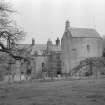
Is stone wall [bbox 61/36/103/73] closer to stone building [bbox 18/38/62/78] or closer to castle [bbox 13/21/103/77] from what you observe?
castle [bbox 13/21/103/77]

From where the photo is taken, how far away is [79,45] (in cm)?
6122

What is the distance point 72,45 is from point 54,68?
923 centimetres

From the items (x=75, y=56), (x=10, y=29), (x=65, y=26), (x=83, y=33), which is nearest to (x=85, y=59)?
(x=75, y=56)

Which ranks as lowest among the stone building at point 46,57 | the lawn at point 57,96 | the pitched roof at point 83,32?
the lawn at point 57,96

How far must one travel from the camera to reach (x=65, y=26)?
64688 millimetres

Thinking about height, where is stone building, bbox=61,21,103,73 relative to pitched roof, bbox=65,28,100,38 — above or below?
below

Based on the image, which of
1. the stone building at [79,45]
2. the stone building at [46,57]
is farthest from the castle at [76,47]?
the stone building at [46,57]

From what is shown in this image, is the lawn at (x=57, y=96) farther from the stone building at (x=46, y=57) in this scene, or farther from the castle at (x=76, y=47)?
the stone building at (x=46, y=57)

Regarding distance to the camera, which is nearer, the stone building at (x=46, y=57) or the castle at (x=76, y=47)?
the castle at (x=76, y=47)

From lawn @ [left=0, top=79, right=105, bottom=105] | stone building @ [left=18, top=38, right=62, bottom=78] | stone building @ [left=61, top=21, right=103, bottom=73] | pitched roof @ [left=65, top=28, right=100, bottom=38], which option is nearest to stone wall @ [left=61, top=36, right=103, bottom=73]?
stone building @ [left=61, top=21, right=103, bottom=73]

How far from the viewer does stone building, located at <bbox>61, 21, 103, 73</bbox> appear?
201 ft

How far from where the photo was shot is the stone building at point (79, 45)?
61.2 m

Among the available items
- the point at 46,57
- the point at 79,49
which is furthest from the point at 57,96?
the point at 46,57

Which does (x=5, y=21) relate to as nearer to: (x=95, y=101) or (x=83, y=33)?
(x=95, y=101)
